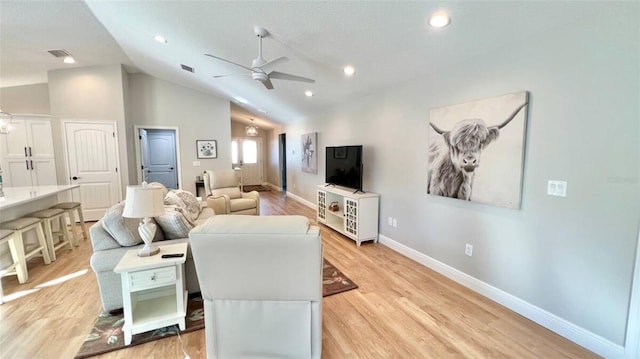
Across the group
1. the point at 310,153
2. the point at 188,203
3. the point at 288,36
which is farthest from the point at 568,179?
the point at 310,153

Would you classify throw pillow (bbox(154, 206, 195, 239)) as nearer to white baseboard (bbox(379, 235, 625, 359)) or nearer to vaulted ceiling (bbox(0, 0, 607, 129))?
vaulted ceiling (bbox(0, 0, 607, 129))

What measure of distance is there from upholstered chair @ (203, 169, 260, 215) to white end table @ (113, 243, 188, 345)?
246 cm

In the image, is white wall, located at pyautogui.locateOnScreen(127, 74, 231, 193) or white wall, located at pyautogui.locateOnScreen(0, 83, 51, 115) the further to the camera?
white wall, located at pyautogui.locateOnScreen(127, 74, 231, 193)

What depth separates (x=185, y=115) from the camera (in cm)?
632

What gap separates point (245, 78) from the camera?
178 inches

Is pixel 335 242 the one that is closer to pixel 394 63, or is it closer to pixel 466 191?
pixel 466 191

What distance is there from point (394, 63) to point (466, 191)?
5.27 feet

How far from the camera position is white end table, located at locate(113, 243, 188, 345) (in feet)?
6.24

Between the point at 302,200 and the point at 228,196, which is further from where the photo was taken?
the point at 302,200

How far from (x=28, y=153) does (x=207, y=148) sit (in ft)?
10.3

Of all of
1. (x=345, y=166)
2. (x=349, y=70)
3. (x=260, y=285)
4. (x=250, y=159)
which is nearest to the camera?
(x=260, y=285)

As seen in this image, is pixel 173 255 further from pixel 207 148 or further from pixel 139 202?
pixel 207 148

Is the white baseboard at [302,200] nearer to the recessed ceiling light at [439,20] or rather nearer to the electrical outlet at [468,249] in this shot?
the electrical outlet at [468,249]

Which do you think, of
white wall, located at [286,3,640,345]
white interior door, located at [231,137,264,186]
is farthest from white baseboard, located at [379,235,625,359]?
white interior door, located at [231,137,264,186]
